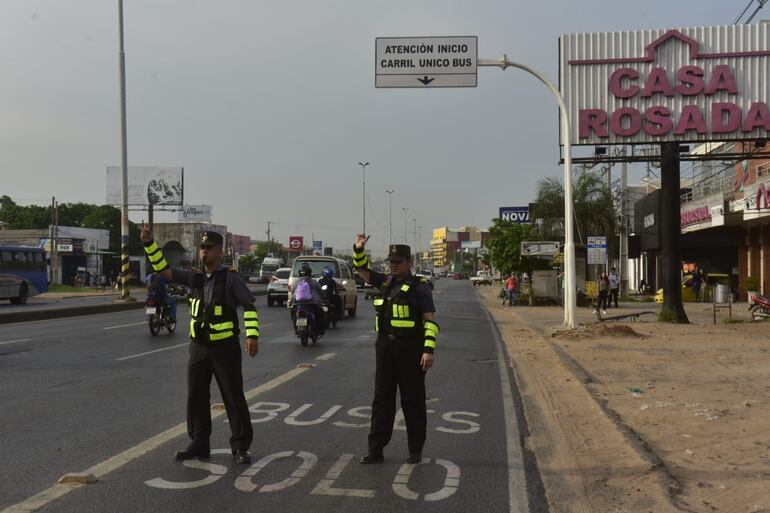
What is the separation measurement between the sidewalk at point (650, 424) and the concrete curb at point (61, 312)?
1598cm

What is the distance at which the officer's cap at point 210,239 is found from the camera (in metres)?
6.05

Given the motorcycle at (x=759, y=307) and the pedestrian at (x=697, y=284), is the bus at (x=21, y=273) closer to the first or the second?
the motorcycle at (x=759, y=307)

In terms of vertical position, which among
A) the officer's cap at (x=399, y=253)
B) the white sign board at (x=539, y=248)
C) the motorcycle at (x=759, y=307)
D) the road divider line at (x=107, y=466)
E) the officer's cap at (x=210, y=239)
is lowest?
the road divider line at (x=107, y=466)

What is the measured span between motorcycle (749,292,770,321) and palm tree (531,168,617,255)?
60.8 ft

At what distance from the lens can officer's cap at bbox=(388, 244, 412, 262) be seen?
6191mm

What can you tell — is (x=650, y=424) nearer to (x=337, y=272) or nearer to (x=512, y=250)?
(x=337, y=272)

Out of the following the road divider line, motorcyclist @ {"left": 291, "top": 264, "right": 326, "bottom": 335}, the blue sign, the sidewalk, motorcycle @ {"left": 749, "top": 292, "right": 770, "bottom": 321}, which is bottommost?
the sidewalk

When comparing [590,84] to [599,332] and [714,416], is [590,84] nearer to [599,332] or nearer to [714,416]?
[599,332]

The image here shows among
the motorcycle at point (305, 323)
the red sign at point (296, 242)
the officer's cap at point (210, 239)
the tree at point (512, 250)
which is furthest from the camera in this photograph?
the red sign at point (296, 242)

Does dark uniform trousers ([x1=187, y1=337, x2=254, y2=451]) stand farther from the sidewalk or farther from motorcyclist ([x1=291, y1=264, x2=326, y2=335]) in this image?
motorcyclist ([x1=291, y1=264, x2=326, y2=335])

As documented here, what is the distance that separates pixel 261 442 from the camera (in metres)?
6.57

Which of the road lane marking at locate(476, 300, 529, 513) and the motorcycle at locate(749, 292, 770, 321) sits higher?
the motorcycle at locate(749, 292, 770, 321)

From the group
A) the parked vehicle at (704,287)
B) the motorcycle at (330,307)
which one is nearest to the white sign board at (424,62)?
the motorcycle at (330,307)

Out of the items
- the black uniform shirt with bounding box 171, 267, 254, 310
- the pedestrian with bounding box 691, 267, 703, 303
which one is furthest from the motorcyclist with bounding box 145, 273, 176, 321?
the pedestrian with bounding box 691, 267, 703, 303
